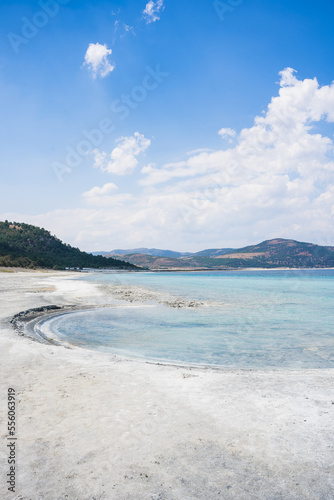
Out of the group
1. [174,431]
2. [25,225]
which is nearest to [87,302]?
[174,431]

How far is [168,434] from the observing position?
538 centimetres

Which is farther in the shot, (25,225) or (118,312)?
(25,225)

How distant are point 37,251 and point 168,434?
120801 millimetres

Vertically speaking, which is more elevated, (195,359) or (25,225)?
(25,225)

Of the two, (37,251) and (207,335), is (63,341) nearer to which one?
(207,335)

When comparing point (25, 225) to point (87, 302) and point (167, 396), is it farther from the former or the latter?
point (167, 396)

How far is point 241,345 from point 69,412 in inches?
373

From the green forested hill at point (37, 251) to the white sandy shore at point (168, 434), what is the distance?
8218 centimetres

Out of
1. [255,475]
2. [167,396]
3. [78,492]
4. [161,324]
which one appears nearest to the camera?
[78,492]

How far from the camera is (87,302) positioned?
27.3 metres

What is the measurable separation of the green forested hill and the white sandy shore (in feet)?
270

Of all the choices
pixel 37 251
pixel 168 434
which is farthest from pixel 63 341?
pixel 37 251

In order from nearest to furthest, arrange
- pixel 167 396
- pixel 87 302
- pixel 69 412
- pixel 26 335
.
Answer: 1. pixel 69 412
2. pixel 167 396
3. pixel 26 335
4. pixel 87 302

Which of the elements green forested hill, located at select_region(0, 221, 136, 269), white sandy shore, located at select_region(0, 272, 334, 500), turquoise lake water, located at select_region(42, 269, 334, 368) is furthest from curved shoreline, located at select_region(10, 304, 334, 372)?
green forested hill, located at select_region(0, 221, 136, 269)
